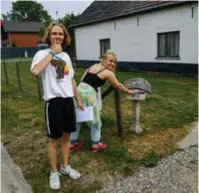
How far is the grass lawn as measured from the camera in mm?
3352

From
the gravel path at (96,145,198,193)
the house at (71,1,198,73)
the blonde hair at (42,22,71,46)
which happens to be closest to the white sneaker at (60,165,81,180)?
the gravel path at (96,145,198,193)

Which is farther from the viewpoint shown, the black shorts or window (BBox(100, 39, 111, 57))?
window (BBox(100, 39, 111, 57))

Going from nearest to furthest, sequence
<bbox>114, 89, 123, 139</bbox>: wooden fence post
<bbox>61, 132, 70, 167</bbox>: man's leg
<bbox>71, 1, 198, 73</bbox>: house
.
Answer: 1. <bbox>61, 132, 70, 167</bbox>: man's leg
2. <bbox>114, 89, 123, 139</bbox>: wooden fence post
3. <bbox>71, 1, 198, 73</bbox>: house

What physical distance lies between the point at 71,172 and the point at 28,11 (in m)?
81.2

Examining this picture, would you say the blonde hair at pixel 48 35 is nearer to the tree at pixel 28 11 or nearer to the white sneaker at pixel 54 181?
the white sneaker at pixel 54 181

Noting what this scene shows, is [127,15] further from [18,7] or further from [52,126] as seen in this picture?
[18,7]

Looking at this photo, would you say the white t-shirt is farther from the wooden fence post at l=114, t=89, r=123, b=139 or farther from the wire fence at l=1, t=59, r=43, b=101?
the wire fence at l=1, t=59, r=43, b=101

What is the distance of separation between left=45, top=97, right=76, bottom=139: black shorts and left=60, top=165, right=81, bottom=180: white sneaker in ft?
1.80

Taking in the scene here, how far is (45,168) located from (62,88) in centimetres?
123

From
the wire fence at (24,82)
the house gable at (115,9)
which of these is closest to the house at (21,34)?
the house gable at (115,9)

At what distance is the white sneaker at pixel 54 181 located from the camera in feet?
10.0

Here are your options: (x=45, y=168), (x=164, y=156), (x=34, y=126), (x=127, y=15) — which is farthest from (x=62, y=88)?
(x=127, y=15)

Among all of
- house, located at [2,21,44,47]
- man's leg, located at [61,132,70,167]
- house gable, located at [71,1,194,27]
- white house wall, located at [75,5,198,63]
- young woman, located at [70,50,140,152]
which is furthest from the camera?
house, located at [2,21,44,47]

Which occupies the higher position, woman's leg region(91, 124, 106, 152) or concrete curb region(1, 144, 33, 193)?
woman's leg region(91, 124, 106, 152)
